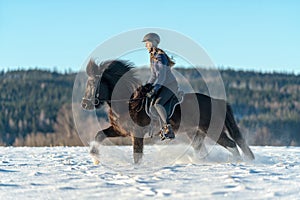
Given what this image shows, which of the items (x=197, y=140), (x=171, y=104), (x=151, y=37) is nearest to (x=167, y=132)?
(x=171, y=104)

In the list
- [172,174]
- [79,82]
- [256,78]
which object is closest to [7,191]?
[172,174]

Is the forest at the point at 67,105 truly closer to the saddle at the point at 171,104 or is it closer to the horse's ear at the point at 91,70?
the horse's ear at the point at 91,70

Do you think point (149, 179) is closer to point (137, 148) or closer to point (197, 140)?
point (137, 148)

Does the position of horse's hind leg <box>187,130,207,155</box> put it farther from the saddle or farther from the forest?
the forest

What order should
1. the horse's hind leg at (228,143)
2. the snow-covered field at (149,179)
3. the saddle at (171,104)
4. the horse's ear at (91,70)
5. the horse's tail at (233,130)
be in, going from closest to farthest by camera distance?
the snow-covered field at (149,179)
the saddle at (171,104)
the horse's ear at (91,70)
the horse's hind leg at (228,143)
the horse's tail at (233,130)

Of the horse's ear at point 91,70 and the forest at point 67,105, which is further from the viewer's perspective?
the forest at point 67,105

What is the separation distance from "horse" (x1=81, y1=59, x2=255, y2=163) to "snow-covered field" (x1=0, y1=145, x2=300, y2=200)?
0.46 metres

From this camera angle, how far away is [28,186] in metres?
6.58

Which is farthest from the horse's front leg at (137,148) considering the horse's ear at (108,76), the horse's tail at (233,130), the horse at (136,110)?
the horse's tail at (233,130)

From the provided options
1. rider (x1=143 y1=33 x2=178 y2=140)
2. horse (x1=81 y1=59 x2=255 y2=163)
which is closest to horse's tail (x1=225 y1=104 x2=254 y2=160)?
horse (x1=81 y1=59 x2=255 y2=163)

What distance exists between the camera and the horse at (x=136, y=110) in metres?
9.14

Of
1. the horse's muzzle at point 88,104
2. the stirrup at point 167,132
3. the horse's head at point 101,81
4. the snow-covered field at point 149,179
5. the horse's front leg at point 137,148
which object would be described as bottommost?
the snow-covered field at point 149,179

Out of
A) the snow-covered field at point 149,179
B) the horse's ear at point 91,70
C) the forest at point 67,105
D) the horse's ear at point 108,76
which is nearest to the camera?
the snow-covered field at point 149,179

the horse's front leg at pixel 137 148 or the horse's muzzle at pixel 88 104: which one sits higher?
the horse's muzzle at pixel 88 104
